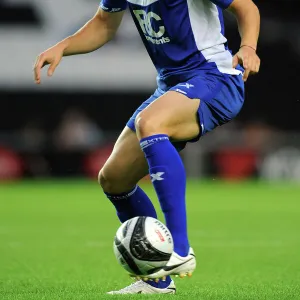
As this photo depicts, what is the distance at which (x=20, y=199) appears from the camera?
47.2 ft

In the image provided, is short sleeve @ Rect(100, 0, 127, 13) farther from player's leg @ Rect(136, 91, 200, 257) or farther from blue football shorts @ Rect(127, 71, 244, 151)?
player's leg @ Rect(136, 91, 200, 257)

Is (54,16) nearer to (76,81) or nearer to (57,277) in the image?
(76,81)

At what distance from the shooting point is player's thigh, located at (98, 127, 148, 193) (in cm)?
519

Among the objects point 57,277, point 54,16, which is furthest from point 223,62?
point 54,16

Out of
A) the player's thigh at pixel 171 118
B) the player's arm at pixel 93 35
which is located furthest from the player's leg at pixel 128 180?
the player's arm at pixel 93 35

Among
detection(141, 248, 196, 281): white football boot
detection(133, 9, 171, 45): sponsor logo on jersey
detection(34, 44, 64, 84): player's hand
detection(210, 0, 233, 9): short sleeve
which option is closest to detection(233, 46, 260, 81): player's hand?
detection(210, 0, 233, 9): short sleeve

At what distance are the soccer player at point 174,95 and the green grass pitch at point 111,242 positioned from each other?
0.49 metres

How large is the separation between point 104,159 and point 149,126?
1392cm

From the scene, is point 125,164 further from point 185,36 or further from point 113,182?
point 185,36

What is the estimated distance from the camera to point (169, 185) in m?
4.66

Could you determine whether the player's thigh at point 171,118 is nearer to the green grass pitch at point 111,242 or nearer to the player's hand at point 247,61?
the player's hand at point 247,61

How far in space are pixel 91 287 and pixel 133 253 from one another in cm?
90

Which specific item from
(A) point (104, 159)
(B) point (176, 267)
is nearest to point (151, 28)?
(B) point (176, 267)

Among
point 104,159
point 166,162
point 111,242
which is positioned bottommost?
point 104,159
